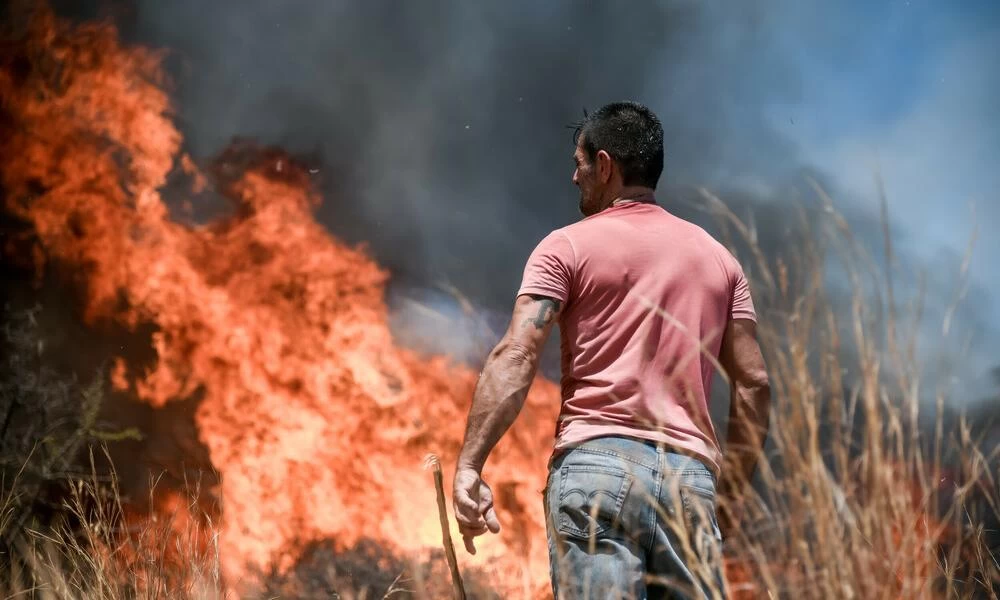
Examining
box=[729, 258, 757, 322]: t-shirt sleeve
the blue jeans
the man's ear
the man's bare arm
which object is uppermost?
the man's ear

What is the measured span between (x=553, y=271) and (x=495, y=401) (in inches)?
14.9

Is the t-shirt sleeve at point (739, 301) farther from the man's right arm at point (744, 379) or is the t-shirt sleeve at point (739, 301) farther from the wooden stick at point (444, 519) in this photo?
the wooden stick at point (444, 519)

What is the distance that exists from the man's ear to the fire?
522 centimetres

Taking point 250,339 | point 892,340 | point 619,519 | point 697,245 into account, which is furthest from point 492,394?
point 250,339

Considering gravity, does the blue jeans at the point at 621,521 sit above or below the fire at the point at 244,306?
below

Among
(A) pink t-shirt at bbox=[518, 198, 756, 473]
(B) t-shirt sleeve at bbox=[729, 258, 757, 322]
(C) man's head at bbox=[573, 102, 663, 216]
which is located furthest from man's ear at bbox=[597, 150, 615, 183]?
(B) t-shirt sleeve at bbox=[729, 258, 757, 322]

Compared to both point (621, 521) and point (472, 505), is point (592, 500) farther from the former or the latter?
point (472, 505)

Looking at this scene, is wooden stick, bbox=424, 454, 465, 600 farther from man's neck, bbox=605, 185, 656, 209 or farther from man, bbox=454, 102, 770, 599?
man's neck, bbox=605, 185, 656, 209

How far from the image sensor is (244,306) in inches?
327

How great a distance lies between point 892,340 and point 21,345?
8.52m

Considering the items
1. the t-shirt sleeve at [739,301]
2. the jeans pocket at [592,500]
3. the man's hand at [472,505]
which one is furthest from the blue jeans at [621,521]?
the t-shirt sleeve at [739,301]

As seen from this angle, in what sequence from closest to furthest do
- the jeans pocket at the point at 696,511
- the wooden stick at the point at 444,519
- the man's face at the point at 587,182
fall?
the wooden stick at the point at 444,519 → the jeans pocket at the point at 696,511 → the man's face at the point at 587,182

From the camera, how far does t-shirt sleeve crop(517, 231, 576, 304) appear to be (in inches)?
92.7

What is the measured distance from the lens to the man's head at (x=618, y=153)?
261 cm
